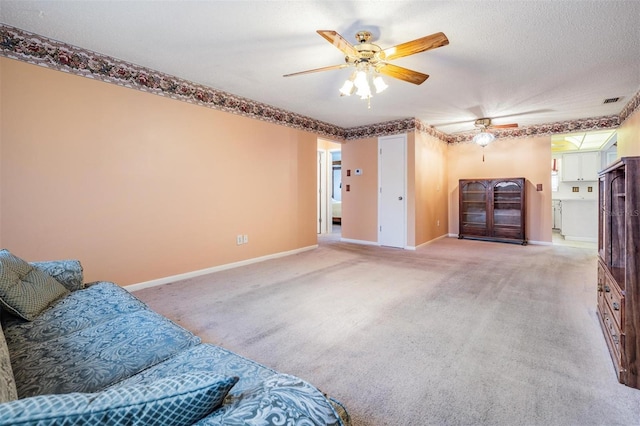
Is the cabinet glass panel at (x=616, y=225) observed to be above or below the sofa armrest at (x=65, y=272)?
above

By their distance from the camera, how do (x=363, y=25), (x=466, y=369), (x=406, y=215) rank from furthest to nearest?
(x=406, y=215), (x=363, y=25), (x=466, y=369)

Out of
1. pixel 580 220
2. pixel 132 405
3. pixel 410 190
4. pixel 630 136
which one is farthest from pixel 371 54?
pixel 580 220

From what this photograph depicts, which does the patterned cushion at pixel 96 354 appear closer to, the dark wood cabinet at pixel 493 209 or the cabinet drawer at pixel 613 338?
the cabinet drawer at pixel 613 338

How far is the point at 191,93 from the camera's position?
3.74m

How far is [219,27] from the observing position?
98.5 inches

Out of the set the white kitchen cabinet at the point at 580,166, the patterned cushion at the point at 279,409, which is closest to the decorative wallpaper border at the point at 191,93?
the white kitchen cabinet at the point at 580,166

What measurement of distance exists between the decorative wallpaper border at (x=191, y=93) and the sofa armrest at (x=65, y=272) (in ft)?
6.25

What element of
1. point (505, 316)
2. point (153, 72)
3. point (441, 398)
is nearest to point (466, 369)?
point (441, 398)

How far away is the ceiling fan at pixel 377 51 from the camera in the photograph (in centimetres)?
215

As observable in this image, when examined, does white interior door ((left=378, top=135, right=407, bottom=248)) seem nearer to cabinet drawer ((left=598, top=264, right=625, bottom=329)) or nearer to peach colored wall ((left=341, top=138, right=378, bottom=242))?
peach colored wall ((left=341, top=138, right=378, bottom=242))

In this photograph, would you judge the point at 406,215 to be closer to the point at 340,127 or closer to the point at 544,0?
the point at 340,127

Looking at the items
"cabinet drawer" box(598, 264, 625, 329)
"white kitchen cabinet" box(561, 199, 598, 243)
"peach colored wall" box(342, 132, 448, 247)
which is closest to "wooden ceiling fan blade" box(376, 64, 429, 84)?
"cabinet drawer" box(598, 264, 625, 329)

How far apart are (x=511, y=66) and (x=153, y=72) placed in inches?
153

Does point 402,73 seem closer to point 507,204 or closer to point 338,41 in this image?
point 338,41
